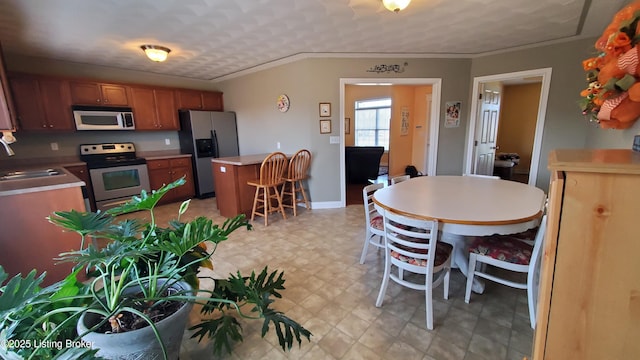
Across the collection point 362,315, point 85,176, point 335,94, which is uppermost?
point 335,94

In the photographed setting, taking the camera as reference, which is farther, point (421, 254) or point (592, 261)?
point (421, 254)

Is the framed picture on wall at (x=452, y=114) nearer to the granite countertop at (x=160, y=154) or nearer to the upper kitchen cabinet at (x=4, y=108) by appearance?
the granite countertop at (x=160, y=154)

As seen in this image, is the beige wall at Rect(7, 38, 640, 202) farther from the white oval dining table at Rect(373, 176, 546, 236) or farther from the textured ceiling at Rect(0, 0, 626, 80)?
the white oval dining table at Rect(373, 176, 546, 236)

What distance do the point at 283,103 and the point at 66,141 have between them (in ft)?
11.1

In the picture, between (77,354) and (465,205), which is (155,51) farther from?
(465,205)

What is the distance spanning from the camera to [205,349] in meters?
1.49

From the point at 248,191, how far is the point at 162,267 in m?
2.59

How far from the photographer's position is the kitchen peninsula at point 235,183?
11.4 feet

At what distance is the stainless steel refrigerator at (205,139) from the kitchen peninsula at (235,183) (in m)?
1.21

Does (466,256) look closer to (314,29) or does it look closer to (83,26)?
(314,29)

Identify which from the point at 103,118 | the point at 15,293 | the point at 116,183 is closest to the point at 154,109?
the point at 103,118

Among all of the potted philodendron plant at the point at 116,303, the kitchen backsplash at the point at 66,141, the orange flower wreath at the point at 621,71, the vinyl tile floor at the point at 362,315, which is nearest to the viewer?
the potted philodendron plant at the point at 116,303

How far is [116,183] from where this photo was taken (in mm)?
3932

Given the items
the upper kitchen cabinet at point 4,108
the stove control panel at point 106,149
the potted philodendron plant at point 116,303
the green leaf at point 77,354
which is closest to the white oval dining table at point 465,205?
the potted philodendron plant at point 116,303
